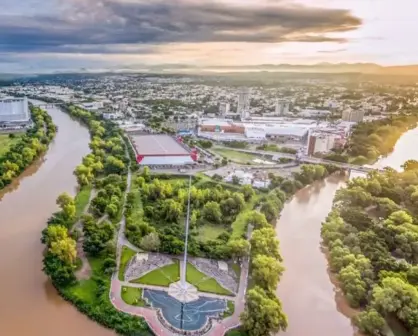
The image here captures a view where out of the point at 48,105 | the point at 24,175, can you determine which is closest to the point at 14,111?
the point at 48,105

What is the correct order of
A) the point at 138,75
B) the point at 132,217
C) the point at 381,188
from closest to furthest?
1. the point at 132,217
2. the point at 381,188
3. the point at 138,75

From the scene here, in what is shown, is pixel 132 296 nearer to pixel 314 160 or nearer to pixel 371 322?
pixel 371 322

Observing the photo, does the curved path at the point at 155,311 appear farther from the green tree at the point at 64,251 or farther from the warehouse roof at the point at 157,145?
the warehouse roof at the point at 157,145

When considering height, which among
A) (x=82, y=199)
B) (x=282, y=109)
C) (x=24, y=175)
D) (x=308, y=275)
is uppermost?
(x=282, y=109)

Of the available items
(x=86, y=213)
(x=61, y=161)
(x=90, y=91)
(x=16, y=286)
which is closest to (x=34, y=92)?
(x=90, y=91)

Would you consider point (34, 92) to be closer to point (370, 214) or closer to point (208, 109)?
point (208, 109)

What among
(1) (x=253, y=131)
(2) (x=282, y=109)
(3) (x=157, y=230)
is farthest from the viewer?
(2) (x=282, y=109)

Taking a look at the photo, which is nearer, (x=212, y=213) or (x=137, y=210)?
(x=212, y=213)
